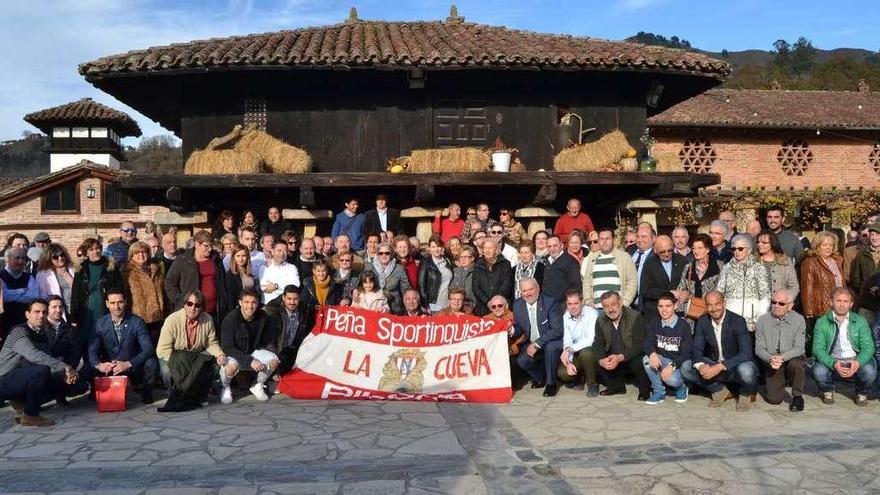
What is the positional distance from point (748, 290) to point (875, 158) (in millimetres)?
21993

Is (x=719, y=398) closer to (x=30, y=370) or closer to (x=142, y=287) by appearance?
(x=142, y=287)

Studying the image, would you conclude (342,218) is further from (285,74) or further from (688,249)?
(688,249)

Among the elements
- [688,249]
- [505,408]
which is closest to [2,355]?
[505,408]

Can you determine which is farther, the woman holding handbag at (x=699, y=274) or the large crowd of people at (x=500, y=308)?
the woman holding handbag at (x=699, y=274)

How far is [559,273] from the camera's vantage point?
31.0 feet

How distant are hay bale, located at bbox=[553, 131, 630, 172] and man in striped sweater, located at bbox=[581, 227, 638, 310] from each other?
361 centimetres

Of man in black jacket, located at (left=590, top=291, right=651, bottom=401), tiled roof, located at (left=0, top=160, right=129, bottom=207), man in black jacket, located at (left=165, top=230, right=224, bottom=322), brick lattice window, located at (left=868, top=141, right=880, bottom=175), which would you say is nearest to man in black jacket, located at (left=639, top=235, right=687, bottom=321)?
man in black jacket, located at (left=590, top=291, right=651, bottom=401)

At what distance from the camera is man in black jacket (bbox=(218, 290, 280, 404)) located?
8.43 m

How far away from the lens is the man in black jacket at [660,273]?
901cm

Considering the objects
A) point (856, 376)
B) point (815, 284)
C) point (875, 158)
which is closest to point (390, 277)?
point (815, 284)

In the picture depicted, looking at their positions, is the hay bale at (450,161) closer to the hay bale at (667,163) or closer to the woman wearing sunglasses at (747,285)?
the hay bale at (667,163)

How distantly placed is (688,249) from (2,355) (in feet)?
26.7

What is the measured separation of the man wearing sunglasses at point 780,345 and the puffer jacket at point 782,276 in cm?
43

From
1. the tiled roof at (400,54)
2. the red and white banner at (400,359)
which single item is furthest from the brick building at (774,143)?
the red and white banner at (400,359)
